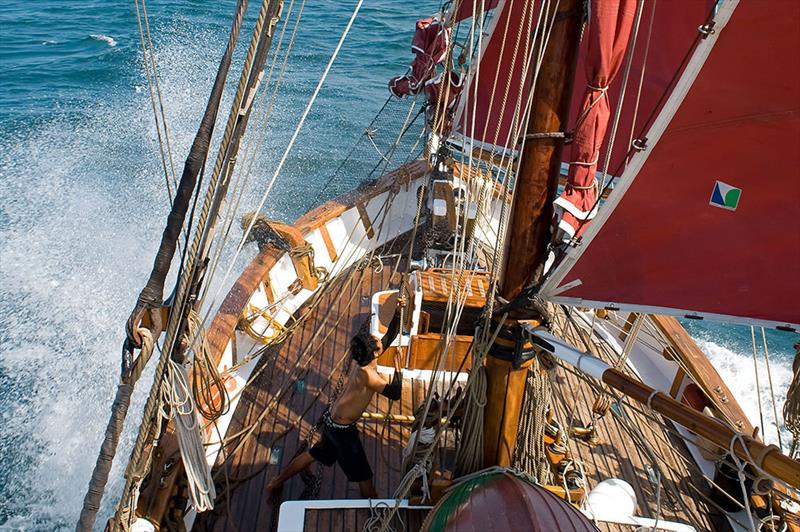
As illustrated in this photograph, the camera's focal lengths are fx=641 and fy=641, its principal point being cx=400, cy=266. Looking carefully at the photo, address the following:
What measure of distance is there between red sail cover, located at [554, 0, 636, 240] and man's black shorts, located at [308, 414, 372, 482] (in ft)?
6.14

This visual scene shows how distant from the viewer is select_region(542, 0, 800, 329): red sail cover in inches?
82.5

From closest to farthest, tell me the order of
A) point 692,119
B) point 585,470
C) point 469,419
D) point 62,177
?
point 692,119
point 469,419
point 585,470
point 62,177

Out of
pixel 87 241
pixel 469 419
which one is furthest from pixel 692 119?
pixel 87 241

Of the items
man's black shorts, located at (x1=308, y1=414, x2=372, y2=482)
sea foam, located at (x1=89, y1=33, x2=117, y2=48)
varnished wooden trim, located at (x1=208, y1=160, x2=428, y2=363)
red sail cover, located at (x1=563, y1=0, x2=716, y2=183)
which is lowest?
man's black shorts, located at (x1=308, y1=414, x2=372, y2=482)

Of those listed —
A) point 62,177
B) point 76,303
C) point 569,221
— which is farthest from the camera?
point 62,177

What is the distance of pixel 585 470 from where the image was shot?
14.3ft

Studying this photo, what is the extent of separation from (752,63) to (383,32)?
17641 millimetres

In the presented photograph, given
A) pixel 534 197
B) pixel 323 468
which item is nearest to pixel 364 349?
pixel 323 468

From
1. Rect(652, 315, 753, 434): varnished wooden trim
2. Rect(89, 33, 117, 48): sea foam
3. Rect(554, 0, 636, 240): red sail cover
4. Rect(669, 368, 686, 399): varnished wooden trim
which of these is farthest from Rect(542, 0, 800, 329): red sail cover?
Rect(89, 33, 117, 48): sea foam

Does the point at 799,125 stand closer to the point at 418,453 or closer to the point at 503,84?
the point at 418,453

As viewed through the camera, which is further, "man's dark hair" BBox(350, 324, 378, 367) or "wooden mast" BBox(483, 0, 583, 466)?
"man's dark hair" BBox(350, 324, 378, 367)

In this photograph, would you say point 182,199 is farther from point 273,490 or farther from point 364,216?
point 364,216

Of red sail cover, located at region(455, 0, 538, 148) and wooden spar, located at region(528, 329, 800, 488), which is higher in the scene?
red sail cover, located at region(455, 0, 538, 148)

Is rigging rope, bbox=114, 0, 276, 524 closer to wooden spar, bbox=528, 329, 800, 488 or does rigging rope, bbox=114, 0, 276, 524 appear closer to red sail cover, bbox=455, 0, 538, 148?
wooden spar, bbox=528, 329, 800, 488
